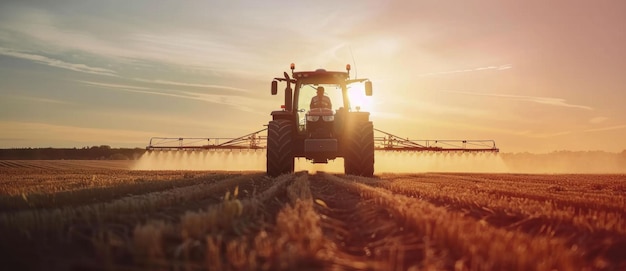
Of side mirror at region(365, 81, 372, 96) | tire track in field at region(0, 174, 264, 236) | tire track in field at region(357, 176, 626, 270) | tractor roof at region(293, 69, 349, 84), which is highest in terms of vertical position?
tractor roof at region(293, 69, 349, 84)

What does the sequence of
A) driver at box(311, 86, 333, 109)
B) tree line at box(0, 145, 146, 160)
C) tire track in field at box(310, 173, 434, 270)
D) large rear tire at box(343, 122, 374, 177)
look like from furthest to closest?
1. tree line at box(0, 145, 146, 160)
2. driver at box(311, 86, 333, 109)
3. large rear tire at box(343, 122, 374, 177)
4. tire track in field at box(310, 173, 434, 270)

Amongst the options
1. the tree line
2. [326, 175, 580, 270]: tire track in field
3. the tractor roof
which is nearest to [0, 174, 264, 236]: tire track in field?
[326, 175, 580, 270]: tire track in field

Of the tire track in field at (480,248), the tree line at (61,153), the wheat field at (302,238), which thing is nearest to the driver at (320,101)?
the wheat field at (302,238)

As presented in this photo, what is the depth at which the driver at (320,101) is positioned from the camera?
17641 mm

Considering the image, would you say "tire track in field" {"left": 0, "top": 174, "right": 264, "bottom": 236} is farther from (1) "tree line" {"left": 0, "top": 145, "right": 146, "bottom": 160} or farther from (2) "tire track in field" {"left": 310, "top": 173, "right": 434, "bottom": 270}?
(1) "tree line" {"left": 0, "top": 145, "right": 146, "bottom": 160}

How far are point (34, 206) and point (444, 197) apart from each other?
630 centimetres

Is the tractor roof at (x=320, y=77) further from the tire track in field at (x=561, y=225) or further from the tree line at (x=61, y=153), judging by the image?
the tree line at (x=61, y=153)

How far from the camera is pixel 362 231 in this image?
6047 mm

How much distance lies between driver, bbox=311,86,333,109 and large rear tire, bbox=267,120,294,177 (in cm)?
125

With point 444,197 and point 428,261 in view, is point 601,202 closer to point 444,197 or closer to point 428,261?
point 444,197

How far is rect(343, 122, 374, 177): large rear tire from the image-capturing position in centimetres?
1727

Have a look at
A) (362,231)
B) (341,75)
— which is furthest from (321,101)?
(362,231)

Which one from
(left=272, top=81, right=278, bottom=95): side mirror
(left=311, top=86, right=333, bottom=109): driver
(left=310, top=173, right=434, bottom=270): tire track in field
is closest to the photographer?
(left=310, top=173, right=434, bottom=270): tire track in field

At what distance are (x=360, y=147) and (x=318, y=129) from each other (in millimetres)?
1358
